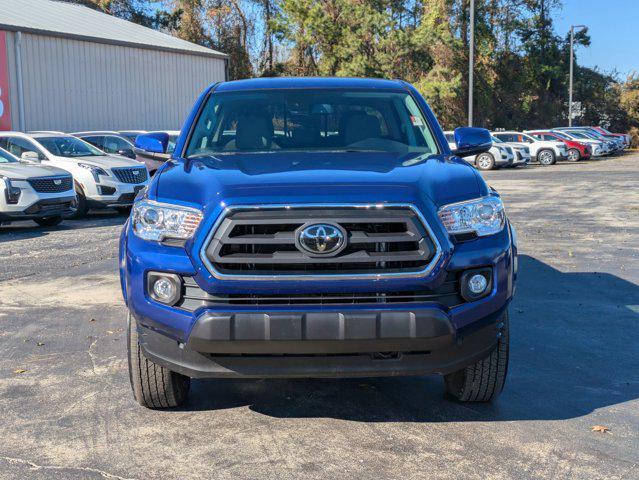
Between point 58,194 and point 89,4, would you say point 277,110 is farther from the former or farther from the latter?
point 89,4

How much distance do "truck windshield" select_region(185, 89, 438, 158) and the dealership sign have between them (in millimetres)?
24271

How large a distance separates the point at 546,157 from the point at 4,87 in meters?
23.1

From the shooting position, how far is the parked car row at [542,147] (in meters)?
33.4

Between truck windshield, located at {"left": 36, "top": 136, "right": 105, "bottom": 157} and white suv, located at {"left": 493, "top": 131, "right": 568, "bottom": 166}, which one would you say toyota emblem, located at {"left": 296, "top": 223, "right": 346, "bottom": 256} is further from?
white suv, located at {"left": 493, "top": 131, "right": 568, "bottom": 166}

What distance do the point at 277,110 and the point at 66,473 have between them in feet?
Answer: 8.87

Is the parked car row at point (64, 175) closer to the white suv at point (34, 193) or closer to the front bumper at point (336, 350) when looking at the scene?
the white suv at point (34, 193)

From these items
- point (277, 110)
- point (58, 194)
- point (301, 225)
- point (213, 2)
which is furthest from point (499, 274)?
point (213, 2)

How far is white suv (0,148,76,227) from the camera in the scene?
43.5ft

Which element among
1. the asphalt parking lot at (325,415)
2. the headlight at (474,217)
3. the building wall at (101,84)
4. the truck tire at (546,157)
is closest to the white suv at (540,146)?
the truck tire at (546,157)

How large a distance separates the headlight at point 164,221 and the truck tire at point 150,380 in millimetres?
548

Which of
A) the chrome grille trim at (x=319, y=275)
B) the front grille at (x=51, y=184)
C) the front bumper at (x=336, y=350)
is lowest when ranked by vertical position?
the front bumper at (x=336, y=350)

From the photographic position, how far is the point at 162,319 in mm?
3900

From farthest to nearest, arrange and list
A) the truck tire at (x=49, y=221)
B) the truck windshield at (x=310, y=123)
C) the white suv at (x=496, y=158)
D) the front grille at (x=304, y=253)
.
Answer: the white suv at (x=496, y=158)
the truck tire at (x=49, y=221)
the truck windshield at (x=310, y=123)
the front grille at (x=304, y=253)

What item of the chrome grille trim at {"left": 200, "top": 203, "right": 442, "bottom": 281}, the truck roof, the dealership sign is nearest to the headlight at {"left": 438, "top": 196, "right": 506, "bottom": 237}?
the chrome grille trim at {"left": 200, "top": 203, "right": 442, "bottom": 281}
